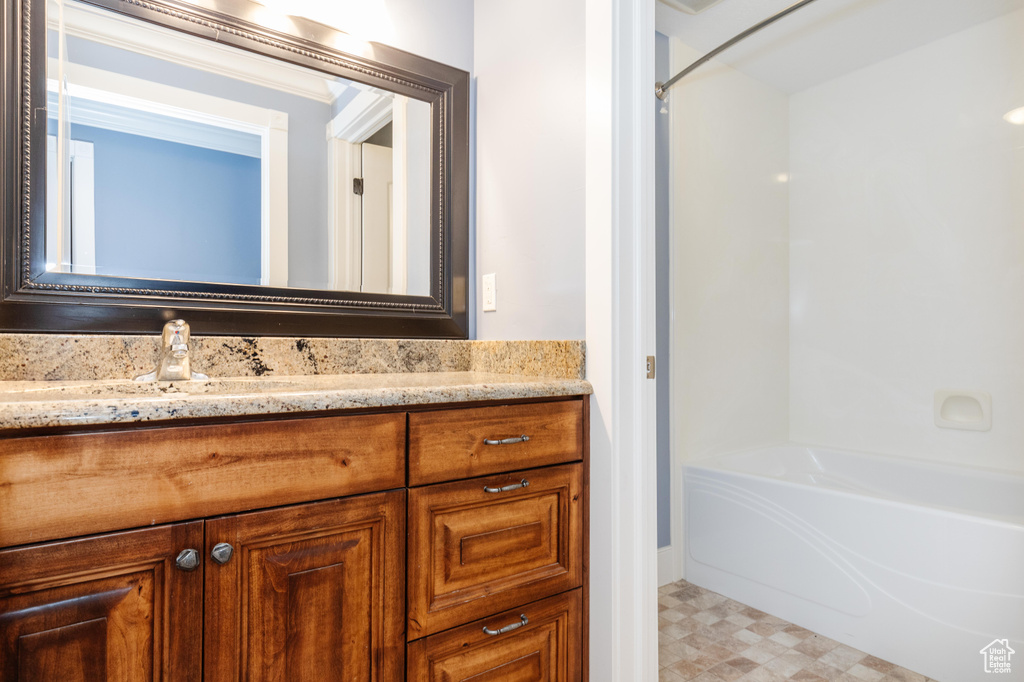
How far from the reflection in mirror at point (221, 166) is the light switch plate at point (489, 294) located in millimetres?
181

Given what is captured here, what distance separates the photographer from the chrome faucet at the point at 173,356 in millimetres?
1170

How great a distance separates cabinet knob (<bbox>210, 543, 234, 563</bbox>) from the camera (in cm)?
81

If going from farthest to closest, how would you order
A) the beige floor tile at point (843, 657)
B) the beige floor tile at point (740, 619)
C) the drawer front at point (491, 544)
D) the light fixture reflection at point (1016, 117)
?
the light fixture reflection at point (1016, 117)
the beige floor tile at point (740, 619)
the beige floor tile at point (843, 657)
the drawer front at point (491, 544)

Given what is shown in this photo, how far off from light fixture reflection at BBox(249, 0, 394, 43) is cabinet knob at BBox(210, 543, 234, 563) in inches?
53.1

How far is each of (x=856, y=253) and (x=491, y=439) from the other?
2.42m

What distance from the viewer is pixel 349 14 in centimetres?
154

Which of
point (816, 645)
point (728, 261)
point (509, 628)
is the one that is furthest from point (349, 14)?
point (816, 645)

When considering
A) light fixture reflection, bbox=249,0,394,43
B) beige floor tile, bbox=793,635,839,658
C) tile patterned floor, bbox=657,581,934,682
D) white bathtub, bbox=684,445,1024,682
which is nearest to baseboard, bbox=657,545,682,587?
white bathtub, bbox=684,445,1024,682

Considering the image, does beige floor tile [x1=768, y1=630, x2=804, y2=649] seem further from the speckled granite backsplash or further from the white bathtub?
the speckled granite backsplash

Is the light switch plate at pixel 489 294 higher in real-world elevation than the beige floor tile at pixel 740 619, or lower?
higher

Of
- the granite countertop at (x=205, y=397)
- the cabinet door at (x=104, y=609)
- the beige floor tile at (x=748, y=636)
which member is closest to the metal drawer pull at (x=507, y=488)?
the granite countertop at (x=205, y=397)

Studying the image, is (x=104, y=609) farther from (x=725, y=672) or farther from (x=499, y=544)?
(x=725, y=672)

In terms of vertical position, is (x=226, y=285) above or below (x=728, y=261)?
below

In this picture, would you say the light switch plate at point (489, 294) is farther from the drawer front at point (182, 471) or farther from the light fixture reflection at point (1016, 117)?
the light fixture reflection at point (1016, 117)
